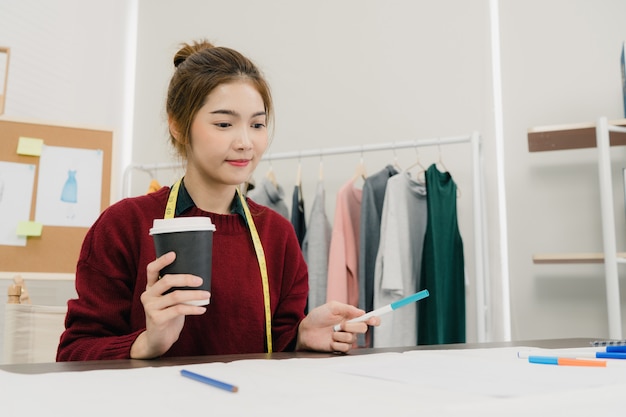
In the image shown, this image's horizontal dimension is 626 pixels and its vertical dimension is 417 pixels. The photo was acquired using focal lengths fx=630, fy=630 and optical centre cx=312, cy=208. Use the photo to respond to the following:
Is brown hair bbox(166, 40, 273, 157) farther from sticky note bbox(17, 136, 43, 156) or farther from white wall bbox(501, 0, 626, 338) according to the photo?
white wall bbox(501, 0, 626, 338)

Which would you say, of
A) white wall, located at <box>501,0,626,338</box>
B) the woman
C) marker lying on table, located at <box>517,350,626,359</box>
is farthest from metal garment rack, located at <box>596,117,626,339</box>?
marker lying on table, located at <box>517,350,626,359</box>

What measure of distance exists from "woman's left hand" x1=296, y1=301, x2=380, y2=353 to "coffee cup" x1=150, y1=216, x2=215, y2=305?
1.01 feet

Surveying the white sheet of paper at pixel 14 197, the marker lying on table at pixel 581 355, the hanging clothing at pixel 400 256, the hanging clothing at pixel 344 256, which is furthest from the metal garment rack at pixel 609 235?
the white sheet of paper at pixel 14 197

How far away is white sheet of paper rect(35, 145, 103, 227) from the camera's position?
2730 mm

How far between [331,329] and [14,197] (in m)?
2.04

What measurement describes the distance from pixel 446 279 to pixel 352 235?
0.44 metres

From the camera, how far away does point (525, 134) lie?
3043 millimetres

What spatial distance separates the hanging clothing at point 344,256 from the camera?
2.59 meters

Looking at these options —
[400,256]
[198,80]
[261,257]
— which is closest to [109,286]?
[261,257]

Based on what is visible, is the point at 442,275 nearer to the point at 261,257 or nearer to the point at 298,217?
the point at 298,217

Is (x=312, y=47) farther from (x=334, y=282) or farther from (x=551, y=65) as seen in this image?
(x=334, y=282)

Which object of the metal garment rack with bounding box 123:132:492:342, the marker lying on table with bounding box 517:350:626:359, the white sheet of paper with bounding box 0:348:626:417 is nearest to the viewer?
the white sheet of paper with bounding box 0:348:626:417

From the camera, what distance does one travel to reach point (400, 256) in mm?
2480

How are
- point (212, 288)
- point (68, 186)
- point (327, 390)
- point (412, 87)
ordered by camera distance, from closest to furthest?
1. point (327, 390)
2. point (212, 288)
3. point (68, 186)
4. point (412, 87)
